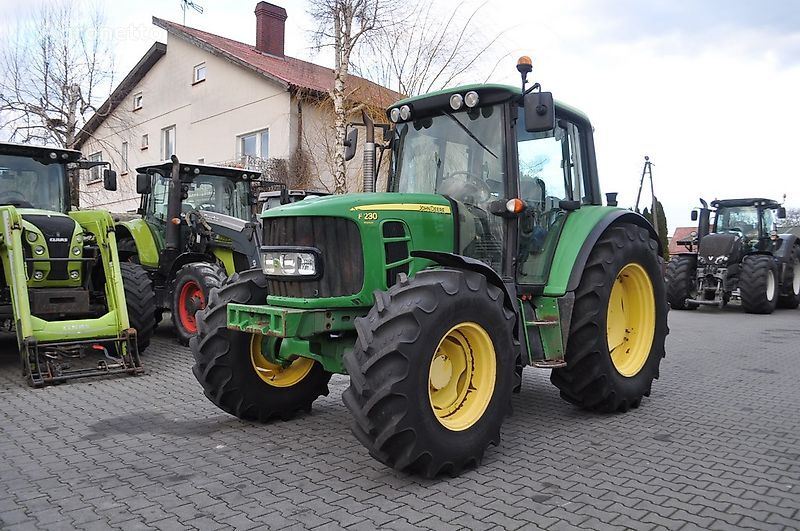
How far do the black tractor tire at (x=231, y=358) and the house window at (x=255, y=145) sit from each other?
588 inches

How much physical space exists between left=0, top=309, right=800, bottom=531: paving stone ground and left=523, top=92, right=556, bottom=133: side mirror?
7.22ft

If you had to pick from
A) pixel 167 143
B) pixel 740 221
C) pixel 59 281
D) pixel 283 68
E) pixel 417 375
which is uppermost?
pixel 283 68

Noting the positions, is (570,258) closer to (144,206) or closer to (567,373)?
(567,373)

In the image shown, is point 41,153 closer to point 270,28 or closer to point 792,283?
point 792,283

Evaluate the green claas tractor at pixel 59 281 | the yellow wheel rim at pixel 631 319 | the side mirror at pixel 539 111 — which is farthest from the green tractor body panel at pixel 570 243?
the green claas tractor at pixel 59 281

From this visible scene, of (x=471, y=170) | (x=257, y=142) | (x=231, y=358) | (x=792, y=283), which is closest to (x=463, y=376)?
(x=471, y=170)

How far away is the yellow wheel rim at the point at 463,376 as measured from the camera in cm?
404

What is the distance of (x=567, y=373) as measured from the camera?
5047 millimetres

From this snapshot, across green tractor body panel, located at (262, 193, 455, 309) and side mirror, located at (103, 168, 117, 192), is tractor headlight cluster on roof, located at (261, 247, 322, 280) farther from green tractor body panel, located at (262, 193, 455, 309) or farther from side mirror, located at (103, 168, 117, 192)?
side mirror, located at (103, 168, 117, 192)

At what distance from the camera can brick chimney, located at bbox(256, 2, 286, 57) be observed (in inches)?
869

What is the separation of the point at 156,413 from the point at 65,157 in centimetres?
442

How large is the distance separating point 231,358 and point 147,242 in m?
5.69

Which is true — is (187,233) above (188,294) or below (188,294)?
above

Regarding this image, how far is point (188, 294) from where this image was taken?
8.85 metres
